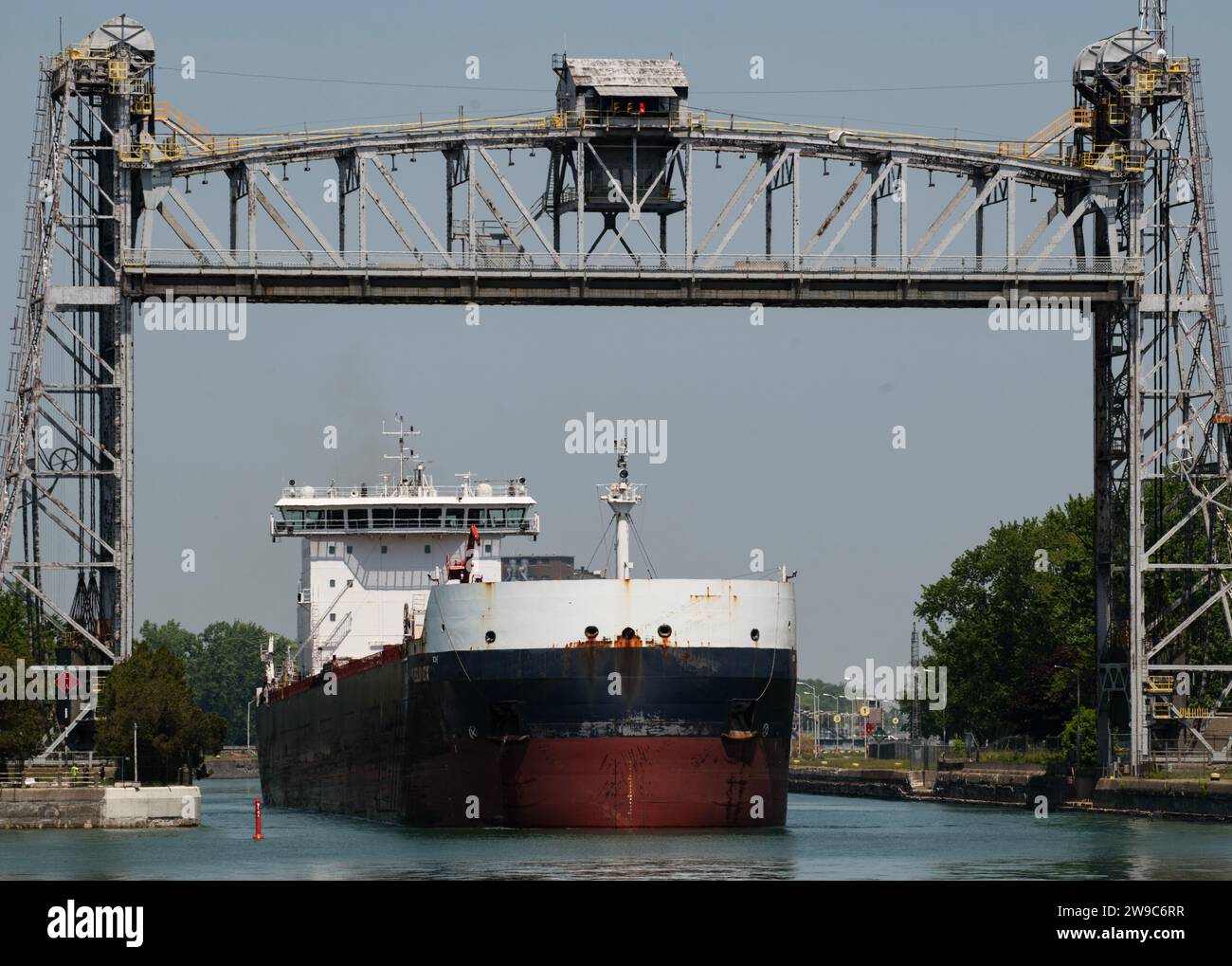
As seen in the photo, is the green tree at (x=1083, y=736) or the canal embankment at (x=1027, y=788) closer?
the canal embankment at (x=1027, y=788)

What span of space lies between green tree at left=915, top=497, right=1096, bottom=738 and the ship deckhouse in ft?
105

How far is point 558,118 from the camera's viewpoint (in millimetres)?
66875

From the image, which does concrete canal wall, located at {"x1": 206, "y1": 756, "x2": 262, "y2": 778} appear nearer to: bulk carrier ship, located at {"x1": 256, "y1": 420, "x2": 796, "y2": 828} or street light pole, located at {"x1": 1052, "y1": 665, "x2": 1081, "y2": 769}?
street light pole, located at {"x1": 1052, "y1": 665, "x2": 1081, "y2": 769}

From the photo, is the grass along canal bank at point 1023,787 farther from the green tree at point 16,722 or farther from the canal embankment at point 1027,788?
the green tree at point 16,722

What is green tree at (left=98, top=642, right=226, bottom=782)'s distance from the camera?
62.2m

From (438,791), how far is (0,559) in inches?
588

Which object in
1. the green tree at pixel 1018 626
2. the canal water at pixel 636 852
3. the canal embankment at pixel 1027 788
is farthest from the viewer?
the green tree at pixel 1018 626

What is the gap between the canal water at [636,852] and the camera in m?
44.7

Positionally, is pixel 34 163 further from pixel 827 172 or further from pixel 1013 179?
pixel 1013 179

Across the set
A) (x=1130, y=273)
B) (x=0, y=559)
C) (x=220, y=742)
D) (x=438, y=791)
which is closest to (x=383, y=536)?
(x=220, y=742)

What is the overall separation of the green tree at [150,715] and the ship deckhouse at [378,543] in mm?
10919

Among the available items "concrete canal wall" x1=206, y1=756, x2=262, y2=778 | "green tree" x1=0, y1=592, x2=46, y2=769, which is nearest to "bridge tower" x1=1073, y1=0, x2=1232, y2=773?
"green tree" x1=0, y1=592, x2=46, y2=769

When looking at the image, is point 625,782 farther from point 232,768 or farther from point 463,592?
point 232,768

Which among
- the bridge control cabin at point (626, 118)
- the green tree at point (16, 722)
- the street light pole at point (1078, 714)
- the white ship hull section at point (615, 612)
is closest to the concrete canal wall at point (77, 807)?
the green tree at point (16, 722)
